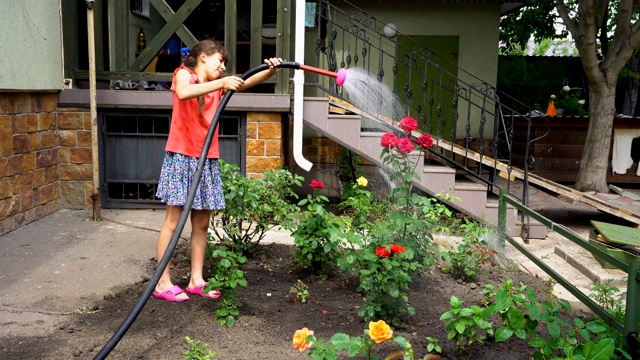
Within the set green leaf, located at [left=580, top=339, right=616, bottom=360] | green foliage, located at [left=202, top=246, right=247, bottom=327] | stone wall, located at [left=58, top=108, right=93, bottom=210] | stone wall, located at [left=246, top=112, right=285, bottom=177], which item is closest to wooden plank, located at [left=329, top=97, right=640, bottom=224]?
stone wall, located at [left=246, top=112, right=285, bottom=177]

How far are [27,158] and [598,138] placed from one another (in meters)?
7.85

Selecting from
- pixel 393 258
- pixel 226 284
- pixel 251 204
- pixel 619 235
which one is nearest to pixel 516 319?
pixel 393 258

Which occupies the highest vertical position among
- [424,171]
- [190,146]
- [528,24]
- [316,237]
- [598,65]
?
[528,24]

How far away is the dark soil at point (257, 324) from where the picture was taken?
3.35 metres

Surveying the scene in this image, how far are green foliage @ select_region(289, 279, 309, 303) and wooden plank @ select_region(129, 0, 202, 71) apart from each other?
140 inches

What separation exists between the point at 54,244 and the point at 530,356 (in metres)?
4.06

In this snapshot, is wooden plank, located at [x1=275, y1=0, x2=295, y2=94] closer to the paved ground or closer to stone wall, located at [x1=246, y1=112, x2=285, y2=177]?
stone wall, located at [x1=246, y1=112, x2=285, y2=177]

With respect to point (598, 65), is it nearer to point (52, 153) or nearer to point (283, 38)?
point (283, 38)

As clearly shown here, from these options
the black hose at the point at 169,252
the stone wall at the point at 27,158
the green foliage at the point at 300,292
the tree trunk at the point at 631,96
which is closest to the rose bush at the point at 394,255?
the green foliage at the point at 300,292

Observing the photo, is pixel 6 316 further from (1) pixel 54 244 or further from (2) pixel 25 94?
(2) pixel 25 94

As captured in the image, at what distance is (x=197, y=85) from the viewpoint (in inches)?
148

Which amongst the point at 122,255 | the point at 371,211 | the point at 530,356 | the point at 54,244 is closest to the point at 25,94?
the point at 54,244

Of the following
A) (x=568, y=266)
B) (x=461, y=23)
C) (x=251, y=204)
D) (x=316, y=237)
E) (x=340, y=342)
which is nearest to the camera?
(x=340, y=342)

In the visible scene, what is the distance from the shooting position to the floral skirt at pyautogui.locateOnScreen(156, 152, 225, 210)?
404 cm
